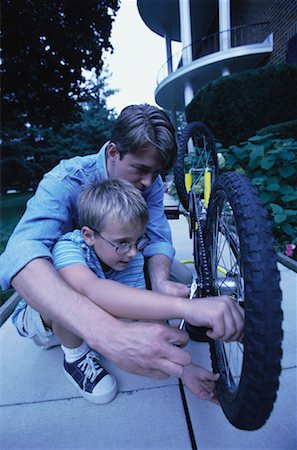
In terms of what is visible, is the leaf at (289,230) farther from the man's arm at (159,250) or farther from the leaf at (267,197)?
the man's arm at (159,250)

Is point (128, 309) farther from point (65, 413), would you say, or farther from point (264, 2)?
point (264, 2)

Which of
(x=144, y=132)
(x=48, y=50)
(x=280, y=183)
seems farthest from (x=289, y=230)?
(x=48, y=50)

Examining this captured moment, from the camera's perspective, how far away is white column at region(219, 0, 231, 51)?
8.70 m

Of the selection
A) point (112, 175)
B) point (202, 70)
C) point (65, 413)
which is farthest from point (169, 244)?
point (202, 70)

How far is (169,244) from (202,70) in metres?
10.1

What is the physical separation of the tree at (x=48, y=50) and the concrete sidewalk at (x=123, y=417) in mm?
6547

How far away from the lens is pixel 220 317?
683 millimetres

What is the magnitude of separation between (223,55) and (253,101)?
4297mm

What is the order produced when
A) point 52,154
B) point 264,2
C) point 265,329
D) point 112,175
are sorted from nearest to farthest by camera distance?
point 265,329 < point 112,175 < point 264,2 < point 52,154

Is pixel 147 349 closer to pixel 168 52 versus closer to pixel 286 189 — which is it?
pixel 286 189

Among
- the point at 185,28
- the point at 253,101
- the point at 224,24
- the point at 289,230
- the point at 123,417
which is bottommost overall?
the point at 123,417

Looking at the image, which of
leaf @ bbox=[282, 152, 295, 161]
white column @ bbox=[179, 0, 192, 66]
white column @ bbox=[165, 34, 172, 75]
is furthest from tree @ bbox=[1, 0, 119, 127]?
white column @ bbox=[165, 34, 172, 75]

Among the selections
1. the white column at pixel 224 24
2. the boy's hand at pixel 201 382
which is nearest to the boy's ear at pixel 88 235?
the boy's hand at pixel 201 382

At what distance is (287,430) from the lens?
90 cm
